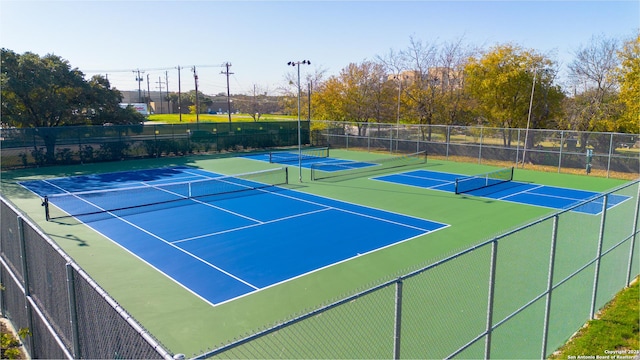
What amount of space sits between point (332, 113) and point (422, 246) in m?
34.4

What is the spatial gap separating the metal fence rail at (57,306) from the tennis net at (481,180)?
17.0 metres

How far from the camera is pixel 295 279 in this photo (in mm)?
10820

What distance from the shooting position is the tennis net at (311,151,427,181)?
25578 mm

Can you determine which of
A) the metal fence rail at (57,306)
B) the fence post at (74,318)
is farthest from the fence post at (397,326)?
the fence post at (74,318)

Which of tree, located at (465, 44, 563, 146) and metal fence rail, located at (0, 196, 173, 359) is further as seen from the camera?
tree, located at (465, 44, 563, 146)

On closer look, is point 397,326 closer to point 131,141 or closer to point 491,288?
point 491,288

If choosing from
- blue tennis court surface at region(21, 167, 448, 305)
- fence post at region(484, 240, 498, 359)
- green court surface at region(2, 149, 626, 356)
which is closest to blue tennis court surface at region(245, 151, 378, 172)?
green court surface at region(2, 149, 626, 356)

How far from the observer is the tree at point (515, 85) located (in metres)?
32.4

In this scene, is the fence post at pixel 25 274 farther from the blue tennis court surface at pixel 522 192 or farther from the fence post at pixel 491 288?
the blue tennis court surface at pixel 522 192

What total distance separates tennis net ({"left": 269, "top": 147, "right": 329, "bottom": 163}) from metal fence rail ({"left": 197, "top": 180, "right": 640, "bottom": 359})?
861 inches

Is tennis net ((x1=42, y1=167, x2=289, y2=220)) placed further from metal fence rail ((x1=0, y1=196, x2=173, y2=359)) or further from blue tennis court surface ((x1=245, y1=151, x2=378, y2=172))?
metal fence rail ((x1=0, y1=196, x2=173, y2=359))

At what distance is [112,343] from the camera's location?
4.34 metres

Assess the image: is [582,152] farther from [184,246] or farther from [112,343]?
[112,343]

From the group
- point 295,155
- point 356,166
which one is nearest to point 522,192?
point 356,166
